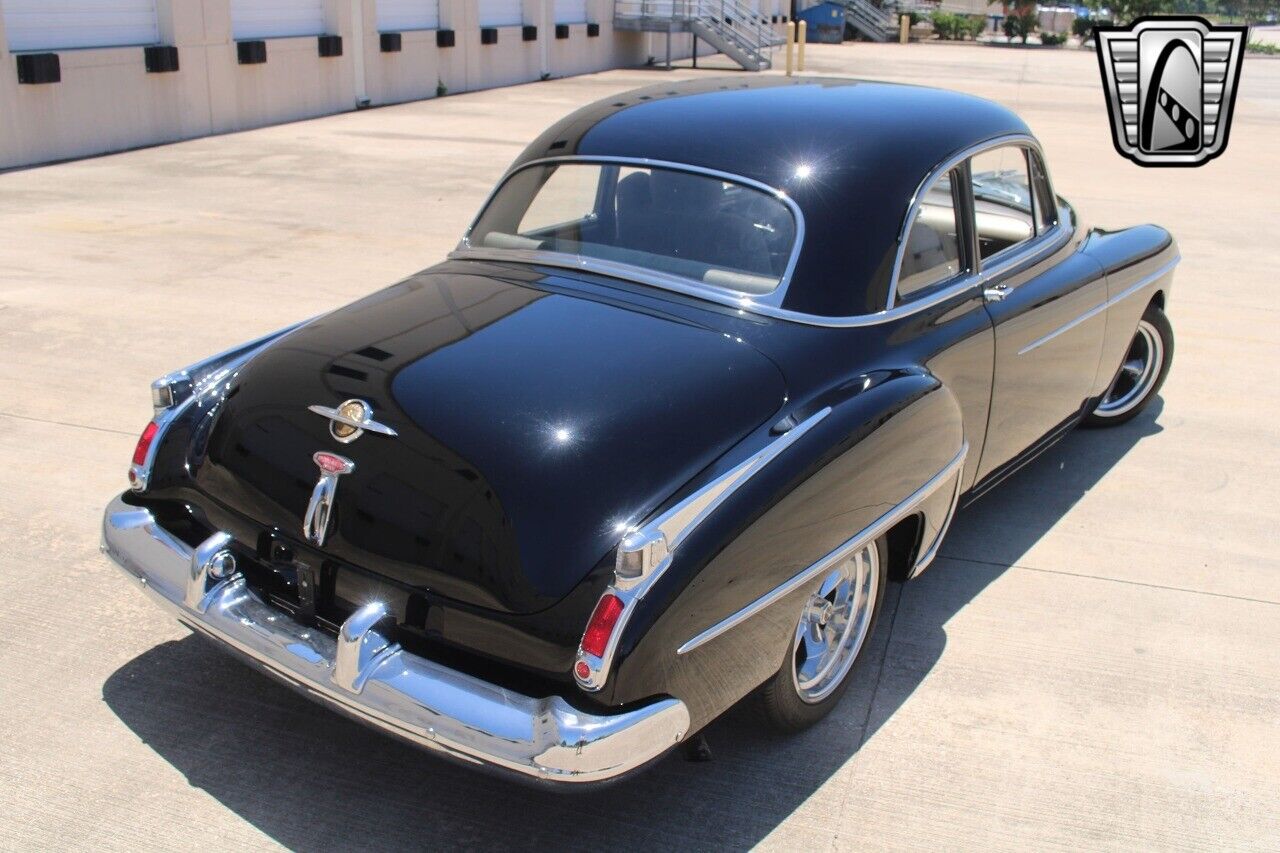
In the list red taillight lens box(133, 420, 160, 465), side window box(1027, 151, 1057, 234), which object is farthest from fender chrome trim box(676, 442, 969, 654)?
red taillight lens box(133, 420, 160, 465)

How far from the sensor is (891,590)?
437 cm

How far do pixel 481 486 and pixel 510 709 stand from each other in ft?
1.78

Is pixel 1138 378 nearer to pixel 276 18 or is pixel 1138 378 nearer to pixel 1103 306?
pixel 1103 306

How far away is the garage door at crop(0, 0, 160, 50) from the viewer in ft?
42.3

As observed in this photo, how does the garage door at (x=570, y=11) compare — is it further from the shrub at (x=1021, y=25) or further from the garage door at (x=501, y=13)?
the shrub at (x=1021, y=25)

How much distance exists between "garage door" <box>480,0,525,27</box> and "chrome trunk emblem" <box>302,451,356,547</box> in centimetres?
2079

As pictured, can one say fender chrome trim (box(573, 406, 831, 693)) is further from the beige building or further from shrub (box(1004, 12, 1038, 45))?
shrub (box(1004, 12, 1038, 45))

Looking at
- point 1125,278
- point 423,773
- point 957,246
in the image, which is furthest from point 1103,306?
point 423,773

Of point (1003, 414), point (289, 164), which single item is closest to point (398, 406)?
point (1003, 414)

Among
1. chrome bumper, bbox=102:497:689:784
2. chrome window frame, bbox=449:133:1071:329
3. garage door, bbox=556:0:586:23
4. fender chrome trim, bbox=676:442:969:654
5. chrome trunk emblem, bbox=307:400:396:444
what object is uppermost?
garage door, bbox=556:0:586:23

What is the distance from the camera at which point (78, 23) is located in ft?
44.5

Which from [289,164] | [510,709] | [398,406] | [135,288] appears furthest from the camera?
[289,164]

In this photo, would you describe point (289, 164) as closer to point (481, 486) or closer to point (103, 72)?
point (103, 72)

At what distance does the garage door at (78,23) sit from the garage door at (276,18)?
155cm
